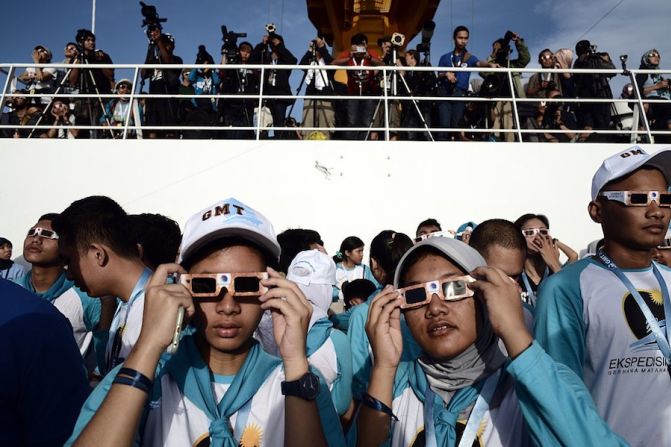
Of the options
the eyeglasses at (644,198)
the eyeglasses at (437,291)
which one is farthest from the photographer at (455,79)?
the eyeglasses at (437,291)

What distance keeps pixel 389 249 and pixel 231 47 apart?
5628 mm

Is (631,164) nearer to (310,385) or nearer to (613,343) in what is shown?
(613,343)

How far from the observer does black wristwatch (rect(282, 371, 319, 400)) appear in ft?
4.54

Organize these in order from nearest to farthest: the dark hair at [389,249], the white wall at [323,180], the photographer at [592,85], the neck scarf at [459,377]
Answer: the neck scarf at [459,377], the dark hair at [389,249], the white wall at [323,180], the photographer at [592,85]

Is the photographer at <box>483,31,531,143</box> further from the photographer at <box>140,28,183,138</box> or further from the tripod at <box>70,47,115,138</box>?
the tripod at <box>70,47,115,138</box>

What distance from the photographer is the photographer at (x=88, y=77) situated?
7.40 metres

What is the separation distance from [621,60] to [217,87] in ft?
20.1

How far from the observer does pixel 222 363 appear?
1573 mm

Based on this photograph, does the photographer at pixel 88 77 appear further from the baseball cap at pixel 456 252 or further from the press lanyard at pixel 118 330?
the baseball cap at pixel 456 252

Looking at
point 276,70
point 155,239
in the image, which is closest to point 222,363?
point 155,239

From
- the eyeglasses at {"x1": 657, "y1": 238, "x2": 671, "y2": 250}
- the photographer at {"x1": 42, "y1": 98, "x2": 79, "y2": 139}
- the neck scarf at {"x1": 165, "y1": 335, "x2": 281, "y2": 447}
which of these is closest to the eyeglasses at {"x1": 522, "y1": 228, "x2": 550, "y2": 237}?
the eyeglasses at {"x1": 657, "y1": 238, "x2": 671, "y2": 250}

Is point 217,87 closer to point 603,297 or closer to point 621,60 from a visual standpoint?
point 621,60

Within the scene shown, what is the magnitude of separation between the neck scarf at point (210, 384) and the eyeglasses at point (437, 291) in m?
0.51

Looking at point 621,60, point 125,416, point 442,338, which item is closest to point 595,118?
point 621,60
